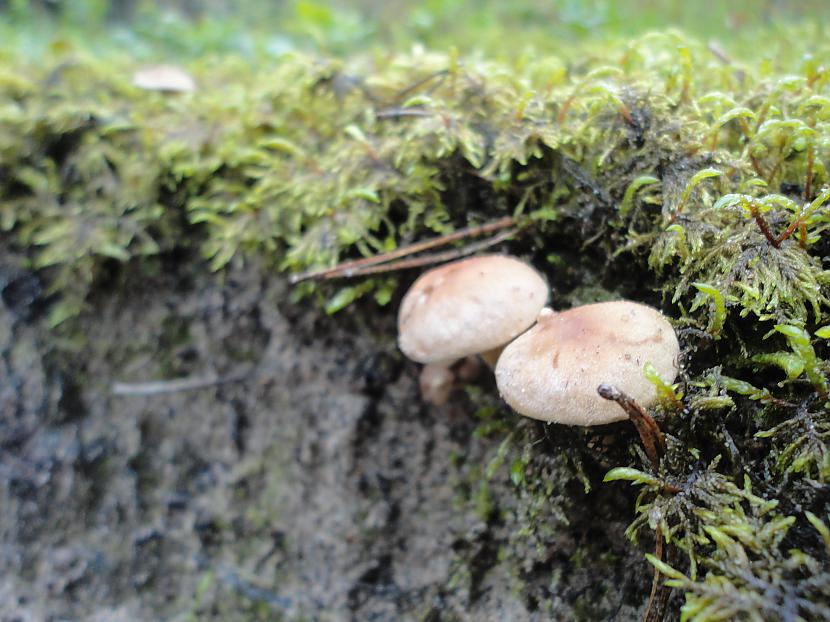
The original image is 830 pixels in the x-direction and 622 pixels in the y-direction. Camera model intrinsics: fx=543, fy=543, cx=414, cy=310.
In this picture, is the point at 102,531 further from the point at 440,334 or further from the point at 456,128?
the point at 456,128

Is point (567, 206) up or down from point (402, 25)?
up

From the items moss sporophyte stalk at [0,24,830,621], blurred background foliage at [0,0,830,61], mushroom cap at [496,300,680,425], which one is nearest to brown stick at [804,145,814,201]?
moss sporophyte stalk at [0,24,830,621]

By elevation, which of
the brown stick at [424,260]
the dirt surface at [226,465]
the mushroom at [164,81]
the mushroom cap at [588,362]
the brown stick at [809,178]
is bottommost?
the dirt surface at [226,465]

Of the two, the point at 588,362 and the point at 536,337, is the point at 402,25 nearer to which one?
the point at 536,337

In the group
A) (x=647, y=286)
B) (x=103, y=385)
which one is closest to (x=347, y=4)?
(x=103, y=385)

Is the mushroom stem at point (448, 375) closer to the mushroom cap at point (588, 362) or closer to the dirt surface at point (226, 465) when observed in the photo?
the dirt surface at point (226, 465)

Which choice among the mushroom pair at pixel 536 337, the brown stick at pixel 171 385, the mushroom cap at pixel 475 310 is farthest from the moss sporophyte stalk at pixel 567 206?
the brown stick at pixel 171 385

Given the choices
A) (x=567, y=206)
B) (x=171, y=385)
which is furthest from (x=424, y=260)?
(x=171, y=385)
